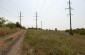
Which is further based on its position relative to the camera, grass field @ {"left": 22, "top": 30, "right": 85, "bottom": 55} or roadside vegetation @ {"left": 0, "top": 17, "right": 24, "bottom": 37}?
roadside vegetation @ {"left": 0, "top": 17, "right": 24, "bottom": 37}

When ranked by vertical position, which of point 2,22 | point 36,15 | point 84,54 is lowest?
point 84,54

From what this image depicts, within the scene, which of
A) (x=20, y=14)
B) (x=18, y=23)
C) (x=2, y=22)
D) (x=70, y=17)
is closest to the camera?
(x=70, y=17)

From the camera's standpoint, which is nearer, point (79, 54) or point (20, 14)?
point (79, 54)

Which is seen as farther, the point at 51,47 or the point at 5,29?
the point at 5,29

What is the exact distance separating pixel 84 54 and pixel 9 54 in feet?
18.0

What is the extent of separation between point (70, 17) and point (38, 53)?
34.2 metres

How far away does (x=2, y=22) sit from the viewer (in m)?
53.0

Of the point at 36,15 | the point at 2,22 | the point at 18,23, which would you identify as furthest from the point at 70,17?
the point at 18,23

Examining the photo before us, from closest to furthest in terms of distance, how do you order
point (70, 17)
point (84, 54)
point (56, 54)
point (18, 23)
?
point (56, 54) → point (84, 54) → point (70, 17) → point (18, 23)

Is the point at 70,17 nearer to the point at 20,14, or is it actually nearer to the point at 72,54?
the point at 72,54

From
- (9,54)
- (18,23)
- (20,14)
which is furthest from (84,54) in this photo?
(18,23)

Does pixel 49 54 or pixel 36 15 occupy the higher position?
pixel 36 15

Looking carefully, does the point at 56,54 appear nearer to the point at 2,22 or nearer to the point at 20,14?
the point at 2,22

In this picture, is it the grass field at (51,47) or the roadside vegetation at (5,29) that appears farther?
the roadside vegetation at (5,29)
